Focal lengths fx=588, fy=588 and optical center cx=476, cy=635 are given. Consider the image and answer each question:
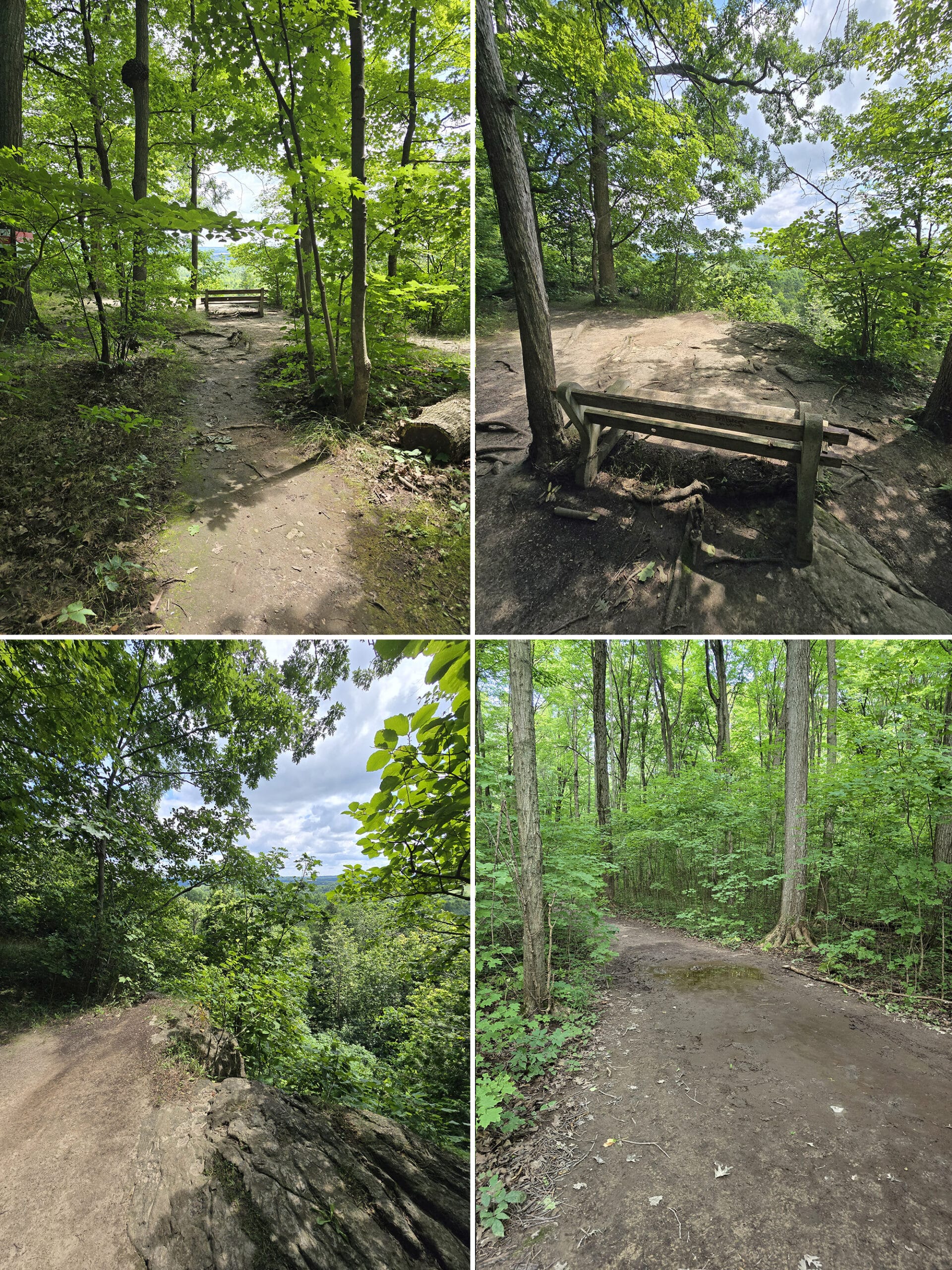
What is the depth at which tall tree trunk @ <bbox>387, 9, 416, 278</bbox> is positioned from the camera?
5.89 m

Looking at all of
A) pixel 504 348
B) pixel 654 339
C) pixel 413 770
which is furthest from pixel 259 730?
pixel 654 339

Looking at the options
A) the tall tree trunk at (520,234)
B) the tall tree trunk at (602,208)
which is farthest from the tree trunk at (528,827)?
the tall tree trunk at (602,208)

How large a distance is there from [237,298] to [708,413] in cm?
1264

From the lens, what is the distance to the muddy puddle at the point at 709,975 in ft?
19.1

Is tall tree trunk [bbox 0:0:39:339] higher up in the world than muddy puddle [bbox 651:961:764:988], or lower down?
higher up

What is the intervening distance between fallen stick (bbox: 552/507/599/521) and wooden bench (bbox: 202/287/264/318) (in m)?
10.0

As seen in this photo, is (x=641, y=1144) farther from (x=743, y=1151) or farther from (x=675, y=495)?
(x=675, y=495)

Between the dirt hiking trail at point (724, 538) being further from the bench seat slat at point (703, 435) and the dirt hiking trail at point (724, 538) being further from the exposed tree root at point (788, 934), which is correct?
the exposed tree root at point (788, 934)

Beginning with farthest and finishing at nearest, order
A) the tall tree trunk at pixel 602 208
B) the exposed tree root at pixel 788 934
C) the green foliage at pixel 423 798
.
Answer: the tall tree trunk at pixel 602 208 → the exposed tree root at pixel 788 934 → the green foliage at pixel 423 798

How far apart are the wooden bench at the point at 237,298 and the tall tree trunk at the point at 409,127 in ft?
17.6

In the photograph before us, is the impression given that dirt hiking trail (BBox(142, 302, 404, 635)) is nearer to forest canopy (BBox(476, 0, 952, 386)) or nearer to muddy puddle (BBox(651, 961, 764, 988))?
forest canopy (BBox(476, 0, 952, 386))

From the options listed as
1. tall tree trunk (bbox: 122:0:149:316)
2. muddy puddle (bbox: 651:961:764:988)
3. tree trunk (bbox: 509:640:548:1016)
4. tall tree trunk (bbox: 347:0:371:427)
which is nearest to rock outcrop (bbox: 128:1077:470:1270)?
tree trunk (bbox: 509:640:548:1016)

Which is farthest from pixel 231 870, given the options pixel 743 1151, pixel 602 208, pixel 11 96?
pixel 602 208

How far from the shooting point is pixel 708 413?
14.2 ft
